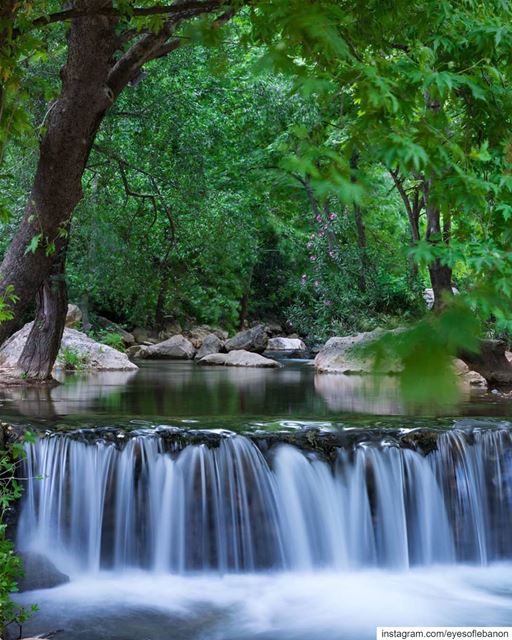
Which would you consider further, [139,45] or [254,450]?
[254,450]

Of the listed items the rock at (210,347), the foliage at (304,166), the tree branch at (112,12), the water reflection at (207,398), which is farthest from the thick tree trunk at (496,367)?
the tree branch at (112,12)

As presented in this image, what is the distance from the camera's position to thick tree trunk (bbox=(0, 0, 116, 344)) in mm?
6543

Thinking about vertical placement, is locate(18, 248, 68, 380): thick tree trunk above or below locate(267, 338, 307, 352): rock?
below

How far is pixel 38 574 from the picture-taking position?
684cm

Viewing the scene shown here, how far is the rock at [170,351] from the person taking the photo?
22.5m

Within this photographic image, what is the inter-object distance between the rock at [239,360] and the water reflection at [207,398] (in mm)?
3004

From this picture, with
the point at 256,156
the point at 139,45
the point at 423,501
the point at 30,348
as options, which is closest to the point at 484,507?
the point at 423,501

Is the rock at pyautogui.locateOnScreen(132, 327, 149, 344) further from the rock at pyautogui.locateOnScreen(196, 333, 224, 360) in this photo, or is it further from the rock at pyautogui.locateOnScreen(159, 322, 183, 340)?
the rock at pyautogui.locateOnScreen(196, 333, 224, 360)

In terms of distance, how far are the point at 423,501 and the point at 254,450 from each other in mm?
1859

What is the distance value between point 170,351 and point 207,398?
1113cm

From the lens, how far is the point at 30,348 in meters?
13.1

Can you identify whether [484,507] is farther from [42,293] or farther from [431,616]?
[42,293]

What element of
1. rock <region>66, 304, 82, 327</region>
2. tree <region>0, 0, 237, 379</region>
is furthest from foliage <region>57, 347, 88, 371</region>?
tree <region>0, 0, 237, 379</region>

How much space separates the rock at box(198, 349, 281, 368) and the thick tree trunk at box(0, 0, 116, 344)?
13.1m
